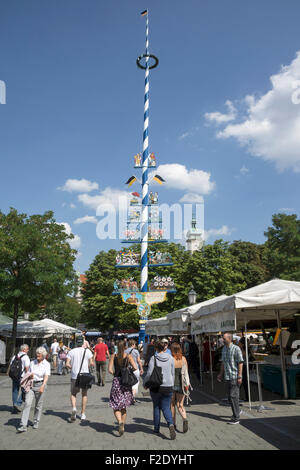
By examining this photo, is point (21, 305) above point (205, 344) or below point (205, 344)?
above

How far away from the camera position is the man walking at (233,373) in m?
7.52

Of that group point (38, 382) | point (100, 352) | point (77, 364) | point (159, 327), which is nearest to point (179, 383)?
point (77, 364)

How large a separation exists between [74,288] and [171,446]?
66.8 ft

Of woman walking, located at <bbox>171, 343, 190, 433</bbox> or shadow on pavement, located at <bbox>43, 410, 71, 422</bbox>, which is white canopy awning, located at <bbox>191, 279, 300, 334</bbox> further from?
shadow on pavement, located at <bbox>43, 410, 71, 422</bbox>

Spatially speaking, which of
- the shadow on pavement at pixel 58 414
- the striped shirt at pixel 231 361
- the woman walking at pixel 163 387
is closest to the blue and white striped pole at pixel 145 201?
the shadow on pavement at pixel 58 414

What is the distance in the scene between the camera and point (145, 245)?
32281mm

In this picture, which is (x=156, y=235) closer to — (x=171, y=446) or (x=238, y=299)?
(x=238, y=299)

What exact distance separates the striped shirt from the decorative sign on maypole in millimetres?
23702

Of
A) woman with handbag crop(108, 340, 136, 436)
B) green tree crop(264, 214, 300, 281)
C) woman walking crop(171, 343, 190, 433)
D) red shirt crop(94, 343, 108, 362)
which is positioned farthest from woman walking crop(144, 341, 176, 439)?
green tree crop(264, 214, 300, 281)

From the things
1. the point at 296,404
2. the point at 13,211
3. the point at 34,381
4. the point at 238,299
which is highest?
the point at 13,211

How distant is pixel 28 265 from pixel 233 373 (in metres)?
16.5

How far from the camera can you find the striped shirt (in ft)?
25.3
